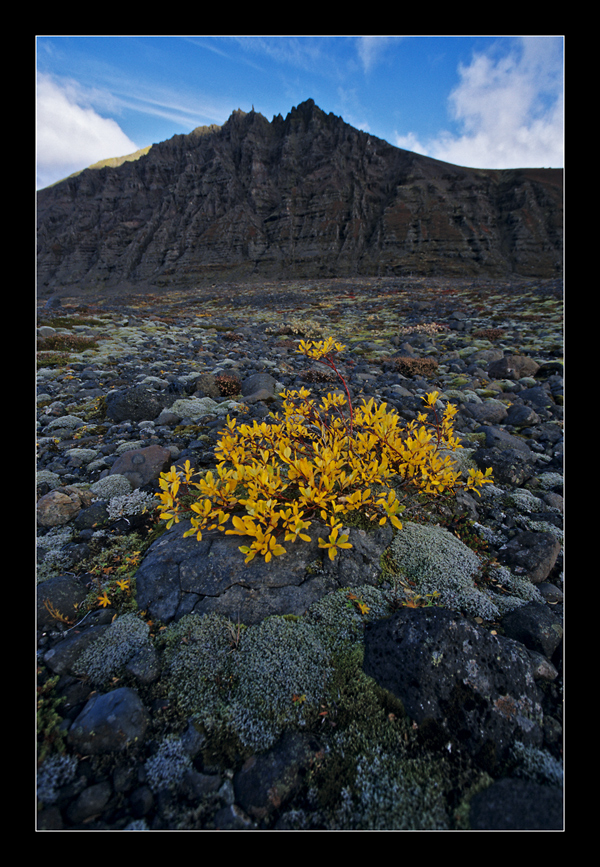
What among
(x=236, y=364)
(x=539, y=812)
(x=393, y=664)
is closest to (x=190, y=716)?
(x=393, y=664)

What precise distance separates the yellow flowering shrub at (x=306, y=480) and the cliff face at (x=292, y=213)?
70223mm

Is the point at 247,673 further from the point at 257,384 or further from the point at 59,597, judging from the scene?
the point at 257,384

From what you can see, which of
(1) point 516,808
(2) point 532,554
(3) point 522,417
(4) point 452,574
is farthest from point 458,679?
(3) point 522,417

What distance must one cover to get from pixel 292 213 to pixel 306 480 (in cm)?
8935

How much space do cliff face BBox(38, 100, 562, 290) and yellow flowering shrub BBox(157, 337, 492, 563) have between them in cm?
7022

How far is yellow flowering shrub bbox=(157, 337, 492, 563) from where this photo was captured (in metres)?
3.03

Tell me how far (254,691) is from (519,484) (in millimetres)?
4202

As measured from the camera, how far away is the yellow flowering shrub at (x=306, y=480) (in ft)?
9.95

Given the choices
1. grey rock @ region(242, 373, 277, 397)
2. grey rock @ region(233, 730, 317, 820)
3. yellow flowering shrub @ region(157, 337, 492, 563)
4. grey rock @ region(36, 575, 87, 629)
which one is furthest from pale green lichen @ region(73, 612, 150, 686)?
grey rock @ region(242, 373, 277, 397)

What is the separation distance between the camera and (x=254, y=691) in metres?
2.46

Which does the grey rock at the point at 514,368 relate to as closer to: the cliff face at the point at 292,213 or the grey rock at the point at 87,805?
the grey rock at the point at 87,805

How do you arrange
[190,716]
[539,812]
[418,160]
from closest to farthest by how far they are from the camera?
[539,812], [190,716], [418,160]

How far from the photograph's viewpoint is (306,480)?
3344 mm
